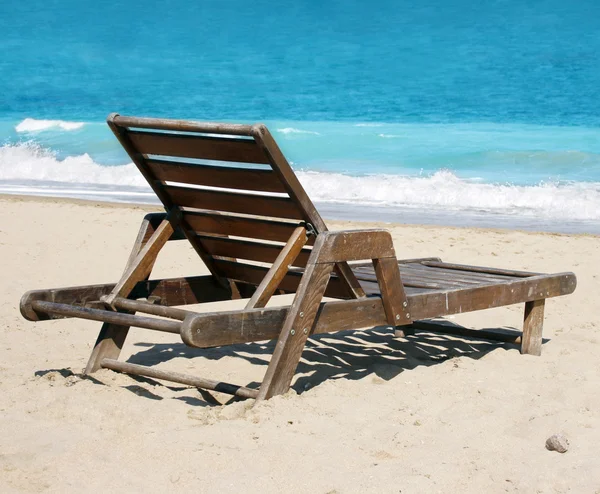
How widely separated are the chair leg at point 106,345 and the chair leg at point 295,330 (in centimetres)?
100

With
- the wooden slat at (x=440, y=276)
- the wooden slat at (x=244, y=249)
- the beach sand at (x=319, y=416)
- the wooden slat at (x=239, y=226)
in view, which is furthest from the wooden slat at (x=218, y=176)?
the wooden slat at (x=440, y=276)

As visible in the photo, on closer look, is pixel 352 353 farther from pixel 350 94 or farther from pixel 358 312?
pixel 350 94

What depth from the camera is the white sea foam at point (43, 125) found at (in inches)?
1126

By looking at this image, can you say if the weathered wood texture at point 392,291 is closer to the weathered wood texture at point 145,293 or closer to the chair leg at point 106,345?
the weathered wood texture at point 145,293

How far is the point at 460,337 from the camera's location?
5719mm

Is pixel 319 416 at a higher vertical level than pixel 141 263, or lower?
lower

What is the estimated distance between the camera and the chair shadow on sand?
4.59 metres

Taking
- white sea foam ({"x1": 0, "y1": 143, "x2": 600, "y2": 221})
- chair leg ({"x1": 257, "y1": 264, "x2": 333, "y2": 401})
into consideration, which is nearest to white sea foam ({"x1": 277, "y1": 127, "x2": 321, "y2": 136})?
white sea foam ({"x1": 0, "y1": 143, "x2": 600, "y2": 221})

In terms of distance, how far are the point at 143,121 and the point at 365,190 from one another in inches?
475

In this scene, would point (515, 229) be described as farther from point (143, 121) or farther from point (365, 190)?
point (143, 121)

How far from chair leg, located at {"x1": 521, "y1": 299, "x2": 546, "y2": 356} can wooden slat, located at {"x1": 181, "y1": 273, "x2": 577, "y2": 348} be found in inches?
4.0

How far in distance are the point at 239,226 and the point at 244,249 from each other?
0.62 ft

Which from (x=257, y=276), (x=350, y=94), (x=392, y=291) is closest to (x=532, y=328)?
(x=392, y=291)

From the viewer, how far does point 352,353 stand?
516 centimetres
